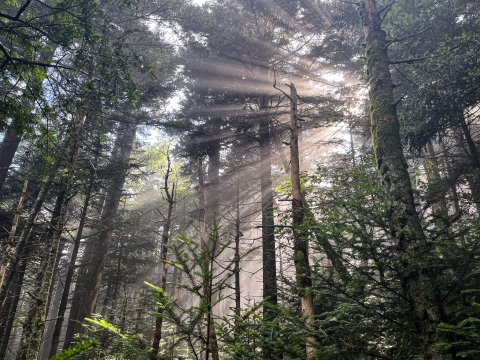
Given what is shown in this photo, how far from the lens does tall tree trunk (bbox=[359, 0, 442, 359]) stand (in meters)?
3.88

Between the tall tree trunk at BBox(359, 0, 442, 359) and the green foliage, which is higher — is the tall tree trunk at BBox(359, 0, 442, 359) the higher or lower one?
the higher one

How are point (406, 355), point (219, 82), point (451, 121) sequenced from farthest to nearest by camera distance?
point (219, 82), point (451, 121), point (406, 355)

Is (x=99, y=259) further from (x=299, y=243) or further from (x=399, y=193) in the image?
(x=399, y=193)

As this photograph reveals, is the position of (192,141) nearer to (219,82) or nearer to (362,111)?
(219,82)

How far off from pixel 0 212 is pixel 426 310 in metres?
15.7

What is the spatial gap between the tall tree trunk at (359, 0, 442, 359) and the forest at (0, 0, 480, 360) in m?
0.03

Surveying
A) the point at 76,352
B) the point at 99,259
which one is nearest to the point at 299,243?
the point at 76,352

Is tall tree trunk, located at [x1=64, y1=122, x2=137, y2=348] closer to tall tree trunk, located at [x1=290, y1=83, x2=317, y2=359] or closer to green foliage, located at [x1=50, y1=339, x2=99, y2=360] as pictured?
tall tree trunk, located at [x1=290, y1=83, x2=317, y2=359]

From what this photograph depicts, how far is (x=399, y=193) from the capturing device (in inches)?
206

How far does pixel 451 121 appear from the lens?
8.18m

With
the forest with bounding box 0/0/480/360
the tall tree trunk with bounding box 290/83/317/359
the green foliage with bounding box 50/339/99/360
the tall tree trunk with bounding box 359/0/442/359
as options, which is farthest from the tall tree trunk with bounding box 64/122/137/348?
the green foliage with bounding box 50/339/99/360

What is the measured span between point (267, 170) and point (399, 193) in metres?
7.26

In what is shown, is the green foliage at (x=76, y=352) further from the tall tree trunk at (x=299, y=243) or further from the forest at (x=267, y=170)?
the tall tree trunk at (x=299, y=243)

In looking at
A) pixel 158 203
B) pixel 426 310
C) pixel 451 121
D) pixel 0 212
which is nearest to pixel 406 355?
pixel 426 310
